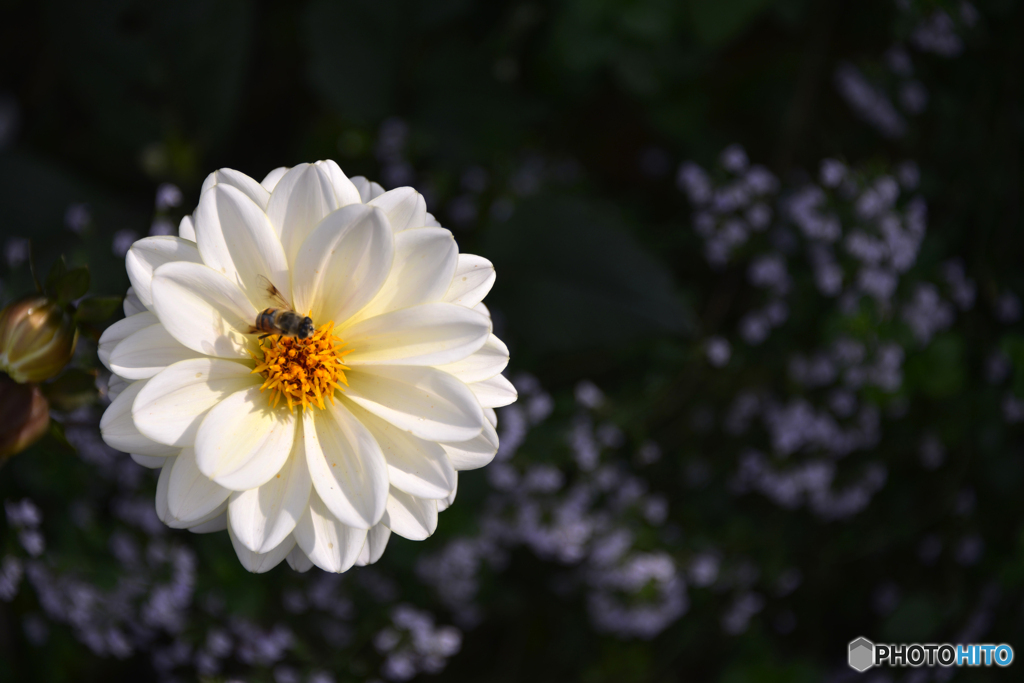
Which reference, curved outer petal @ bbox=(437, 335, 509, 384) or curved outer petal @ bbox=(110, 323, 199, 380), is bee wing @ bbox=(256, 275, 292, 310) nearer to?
curved outer petal @ bbox=(110, 323, 199, 380)

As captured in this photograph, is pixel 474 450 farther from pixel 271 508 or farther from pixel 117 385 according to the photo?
pixel 117 385

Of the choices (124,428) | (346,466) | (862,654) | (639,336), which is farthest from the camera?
(862,654)

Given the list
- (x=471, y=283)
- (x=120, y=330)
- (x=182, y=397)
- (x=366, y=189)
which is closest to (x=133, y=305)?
(x=120, y=330)

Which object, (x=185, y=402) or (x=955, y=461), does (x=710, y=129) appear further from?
(x=185, y=402)

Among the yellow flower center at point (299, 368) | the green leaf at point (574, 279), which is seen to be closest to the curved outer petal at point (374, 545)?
the yellow flower center at point (299, 368)

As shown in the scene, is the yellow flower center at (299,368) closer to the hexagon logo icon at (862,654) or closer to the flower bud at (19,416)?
the flower bud at (19,416)

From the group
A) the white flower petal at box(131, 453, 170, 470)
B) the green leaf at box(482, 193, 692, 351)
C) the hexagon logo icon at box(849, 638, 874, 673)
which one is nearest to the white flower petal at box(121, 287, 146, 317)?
the white flower petal at box(131, 453, 170, 470)

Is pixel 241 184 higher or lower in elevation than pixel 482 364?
higher
